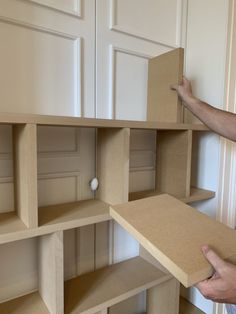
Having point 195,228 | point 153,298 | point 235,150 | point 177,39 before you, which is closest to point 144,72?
point 177,39

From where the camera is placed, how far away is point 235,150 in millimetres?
1269

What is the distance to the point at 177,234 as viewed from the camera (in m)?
0.65

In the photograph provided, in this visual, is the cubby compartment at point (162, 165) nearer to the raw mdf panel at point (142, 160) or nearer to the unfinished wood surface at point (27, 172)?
the raw mdf panel at point (142, 160)

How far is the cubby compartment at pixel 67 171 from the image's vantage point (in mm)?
995

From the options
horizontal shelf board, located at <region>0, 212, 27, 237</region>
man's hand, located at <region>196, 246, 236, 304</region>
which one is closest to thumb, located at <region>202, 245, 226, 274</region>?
man's hand, located at <region>196, 246, 236, 304</region>

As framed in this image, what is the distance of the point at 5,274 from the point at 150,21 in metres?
1.32

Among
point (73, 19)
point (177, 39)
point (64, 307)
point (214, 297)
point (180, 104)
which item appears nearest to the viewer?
point (214, 297)

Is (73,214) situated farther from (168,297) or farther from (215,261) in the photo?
(168,297)

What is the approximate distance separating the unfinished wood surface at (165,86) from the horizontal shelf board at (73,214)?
518 mm

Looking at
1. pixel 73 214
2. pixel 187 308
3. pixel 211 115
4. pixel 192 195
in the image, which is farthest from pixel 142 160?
pixel 187 308

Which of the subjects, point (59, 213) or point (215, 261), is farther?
point (59, 213)

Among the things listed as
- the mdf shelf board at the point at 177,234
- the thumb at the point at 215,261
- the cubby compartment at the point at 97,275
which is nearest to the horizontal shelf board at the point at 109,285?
the cubby compartment at the point at 97,275

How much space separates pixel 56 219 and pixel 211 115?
74cm

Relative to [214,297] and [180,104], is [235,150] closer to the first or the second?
[180,104]
